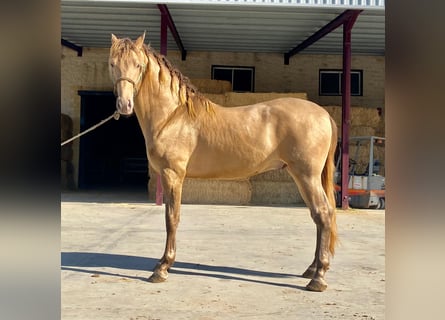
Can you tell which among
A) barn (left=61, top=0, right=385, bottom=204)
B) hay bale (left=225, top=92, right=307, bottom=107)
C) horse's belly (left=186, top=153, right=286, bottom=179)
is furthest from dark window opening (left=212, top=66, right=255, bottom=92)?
horse's belly (left=186, top=153, right=286, bottom=179)

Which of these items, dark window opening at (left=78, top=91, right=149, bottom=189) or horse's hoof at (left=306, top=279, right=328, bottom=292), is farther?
dark window opening at (left=78, top=91, right=149, bottom=189)

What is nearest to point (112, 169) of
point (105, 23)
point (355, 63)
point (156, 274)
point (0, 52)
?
point (105, 23)

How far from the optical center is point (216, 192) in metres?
9.98

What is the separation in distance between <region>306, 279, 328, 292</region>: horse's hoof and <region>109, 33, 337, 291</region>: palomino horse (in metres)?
0.15

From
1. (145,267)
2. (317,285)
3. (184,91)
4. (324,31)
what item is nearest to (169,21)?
(324,31)

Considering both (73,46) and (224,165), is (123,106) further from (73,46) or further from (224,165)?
(73,46)

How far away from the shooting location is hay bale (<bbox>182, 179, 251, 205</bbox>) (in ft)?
32.6

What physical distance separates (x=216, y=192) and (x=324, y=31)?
4.49 metres

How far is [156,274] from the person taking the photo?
377 centimetres

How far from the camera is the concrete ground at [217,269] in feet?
10.0

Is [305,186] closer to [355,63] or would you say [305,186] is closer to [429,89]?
[429,89]

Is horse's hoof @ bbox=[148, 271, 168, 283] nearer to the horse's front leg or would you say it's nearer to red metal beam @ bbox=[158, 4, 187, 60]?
the horse's front leg

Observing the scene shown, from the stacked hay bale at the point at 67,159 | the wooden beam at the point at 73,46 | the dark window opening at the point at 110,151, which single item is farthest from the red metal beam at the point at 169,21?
the stacked hay bale at the point at 67,159

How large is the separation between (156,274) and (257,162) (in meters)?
1.32
